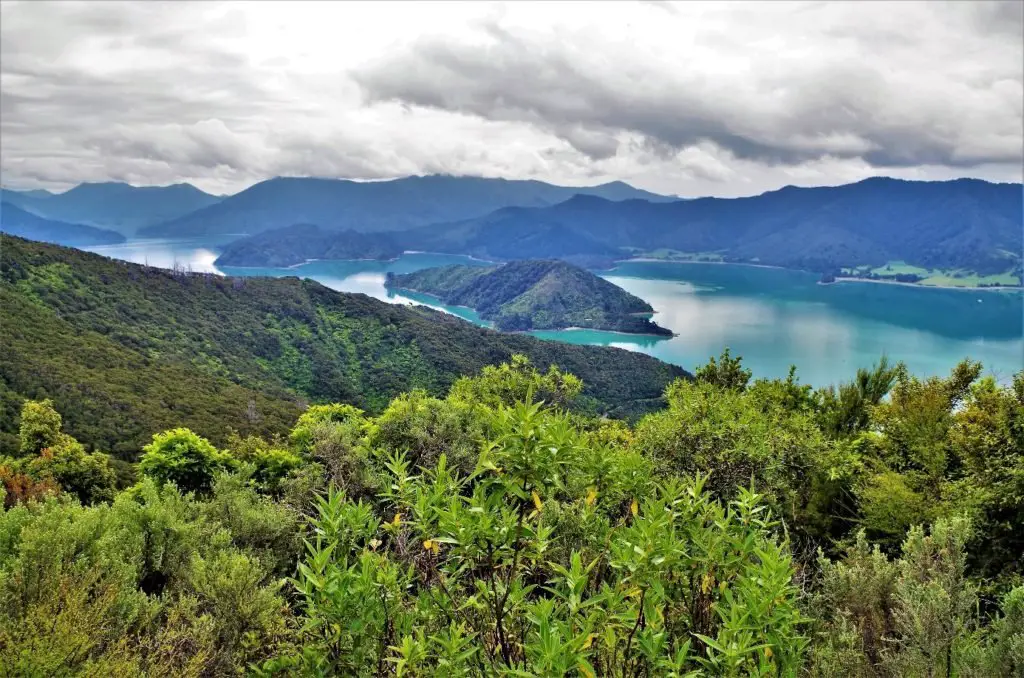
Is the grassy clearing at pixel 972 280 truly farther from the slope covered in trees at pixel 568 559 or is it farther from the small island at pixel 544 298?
the slope covered in trees at pixel 568 559

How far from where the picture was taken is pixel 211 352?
6169 cm

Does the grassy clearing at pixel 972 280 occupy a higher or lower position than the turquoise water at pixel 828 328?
higher

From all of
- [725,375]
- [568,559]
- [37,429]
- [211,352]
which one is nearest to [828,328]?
[211,352]

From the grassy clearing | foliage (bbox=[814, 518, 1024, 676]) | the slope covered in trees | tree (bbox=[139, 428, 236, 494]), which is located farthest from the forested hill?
the grassy clearing

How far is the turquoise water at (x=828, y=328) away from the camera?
8994 cm

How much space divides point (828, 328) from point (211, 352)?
10504cm

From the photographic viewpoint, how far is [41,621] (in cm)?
568

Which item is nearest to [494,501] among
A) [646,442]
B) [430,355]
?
[646,442]

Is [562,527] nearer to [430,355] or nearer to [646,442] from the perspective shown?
[646,442]

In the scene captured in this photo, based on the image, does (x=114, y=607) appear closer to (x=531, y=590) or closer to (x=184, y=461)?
(x=531, y=590)

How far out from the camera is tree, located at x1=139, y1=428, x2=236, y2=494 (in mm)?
18281

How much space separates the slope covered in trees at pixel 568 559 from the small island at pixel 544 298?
360ft

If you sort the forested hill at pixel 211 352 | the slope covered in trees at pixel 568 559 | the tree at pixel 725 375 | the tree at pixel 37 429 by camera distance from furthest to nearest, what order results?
the forested hill at pixel 211 352, the tree at pixel 725 375, the tree at pixel 37 429, the slope covered in trees at pixel 568 559

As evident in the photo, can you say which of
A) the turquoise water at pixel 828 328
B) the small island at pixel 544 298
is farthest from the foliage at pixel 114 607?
the small island at pixel 544 298
